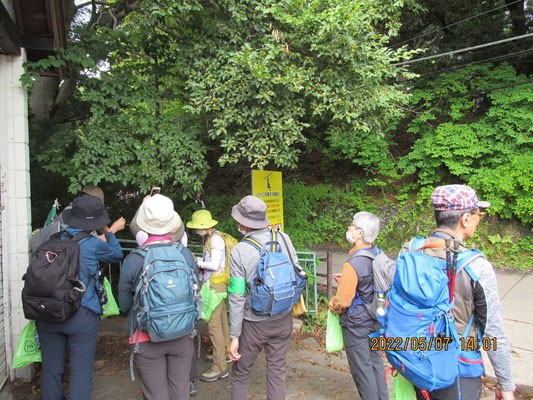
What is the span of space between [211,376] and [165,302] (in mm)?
1910

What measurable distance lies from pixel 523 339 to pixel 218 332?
391 cm

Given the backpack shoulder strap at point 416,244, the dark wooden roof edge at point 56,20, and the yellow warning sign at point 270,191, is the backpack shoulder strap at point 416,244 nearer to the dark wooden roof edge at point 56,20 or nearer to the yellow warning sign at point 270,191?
the yellow warning sign at point 270,191

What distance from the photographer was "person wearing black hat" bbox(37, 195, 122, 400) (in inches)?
103

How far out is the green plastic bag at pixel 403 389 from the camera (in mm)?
1977

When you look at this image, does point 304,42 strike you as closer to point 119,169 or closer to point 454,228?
point 119,169

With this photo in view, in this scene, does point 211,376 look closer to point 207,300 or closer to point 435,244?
point 207,300

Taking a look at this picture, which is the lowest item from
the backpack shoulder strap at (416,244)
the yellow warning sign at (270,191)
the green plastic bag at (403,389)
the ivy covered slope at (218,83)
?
the green plastic bag at (403,389)

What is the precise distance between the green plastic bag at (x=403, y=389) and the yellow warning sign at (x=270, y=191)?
2982mm

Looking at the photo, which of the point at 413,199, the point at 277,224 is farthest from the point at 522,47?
the point at 277,224

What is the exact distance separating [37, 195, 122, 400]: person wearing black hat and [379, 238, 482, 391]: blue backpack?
7.43ft

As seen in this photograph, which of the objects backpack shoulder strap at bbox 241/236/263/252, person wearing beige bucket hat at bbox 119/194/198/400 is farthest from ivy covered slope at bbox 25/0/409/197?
person wearing beige bucket hat at bbox 119/194/198/400

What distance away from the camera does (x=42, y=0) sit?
357cm

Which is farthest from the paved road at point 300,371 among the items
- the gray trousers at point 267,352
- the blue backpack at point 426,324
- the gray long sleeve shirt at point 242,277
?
the blue backpack at point 426,324

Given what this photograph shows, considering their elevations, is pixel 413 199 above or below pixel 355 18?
below
